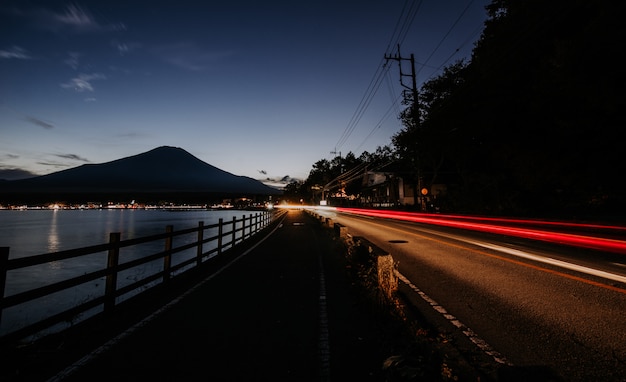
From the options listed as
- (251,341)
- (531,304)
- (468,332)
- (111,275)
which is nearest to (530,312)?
(531,304)

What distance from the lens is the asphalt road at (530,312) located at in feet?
11.7

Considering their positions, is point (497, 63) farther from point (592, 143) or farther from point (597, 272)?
point (597, 272)

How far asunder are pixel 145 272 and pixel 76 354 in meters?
16.6

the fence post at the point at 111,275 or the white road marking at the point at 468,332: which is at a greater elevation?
the fence post at the point at 111,275

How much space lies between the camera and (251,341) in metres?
4.24

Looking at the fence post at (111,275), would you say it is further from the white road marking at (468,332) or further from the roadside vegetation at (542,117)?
the roadside vegetation at (542,117)

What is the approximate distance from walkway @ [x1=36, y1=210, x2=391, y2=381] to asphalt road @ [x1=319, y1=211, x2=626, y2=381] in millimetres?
1236

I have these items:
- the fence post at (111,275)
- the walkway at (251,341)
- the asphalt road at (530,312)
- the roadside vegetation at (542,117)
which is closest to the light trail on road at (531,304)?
the asphalt road at (530,312)

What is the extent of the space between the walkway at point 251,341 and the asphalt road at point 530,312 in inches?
48.7

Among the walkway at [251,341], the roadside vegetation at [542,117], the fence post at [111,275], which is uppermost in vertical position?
the roadside vegetation at [542,117]

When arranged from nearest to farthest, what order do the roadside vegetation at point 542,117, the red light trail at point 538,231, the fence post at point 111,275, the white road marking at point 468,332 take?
the white road marking at point 468,332 → the fence post at point 111,275 → the red light trail at point 538,231 → the roadside vegetation at point 542,117

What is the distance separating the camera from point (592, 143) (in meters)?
17.2

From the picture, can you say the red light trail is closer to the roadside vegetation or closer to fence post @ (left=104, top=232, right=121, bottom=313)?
the roadside vegetation

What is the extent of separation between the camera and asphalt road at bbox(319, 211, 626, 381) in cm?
356
